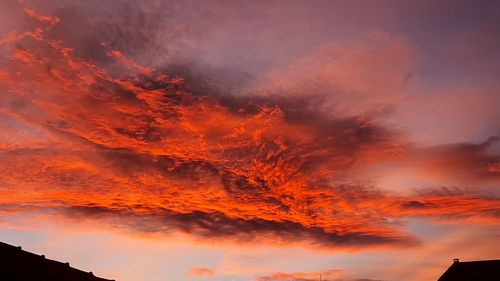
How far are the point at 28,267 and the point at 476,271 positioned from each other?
30.4 metres

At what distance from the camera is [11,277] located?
2536 cm

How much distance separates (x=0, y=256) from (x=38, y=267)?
3.63 meters

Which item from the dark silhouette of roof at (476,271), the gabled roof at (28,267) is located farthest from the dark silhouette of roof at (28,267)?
the dark silhouette of roof at (476,271)

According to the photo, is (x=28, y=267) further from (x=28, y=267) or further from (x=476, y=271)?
(x=476, y=271)

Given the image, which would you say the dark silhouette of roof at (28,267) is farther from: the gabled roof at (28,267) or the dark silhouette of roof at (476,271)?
the dark silhouette of roof at (476,271)

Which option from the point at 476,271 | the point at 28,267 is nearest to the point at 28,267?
the point at 28,267

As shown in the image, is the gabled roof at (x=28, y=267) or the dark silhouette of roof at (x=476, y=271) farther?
the dark silhouette of roof at (x=476, y=271)

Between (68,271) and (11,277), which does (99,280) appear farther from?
(11,277)

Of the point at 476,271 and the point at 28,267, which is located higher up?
the point at 476,271

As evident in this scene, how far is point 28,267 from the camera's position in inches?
1061

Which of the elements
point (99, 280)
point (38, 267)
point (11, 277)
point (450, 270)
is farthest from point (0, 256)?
point (450, 270)

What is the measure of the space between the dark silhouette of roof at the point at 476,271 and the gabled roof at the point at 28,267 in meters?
28.5

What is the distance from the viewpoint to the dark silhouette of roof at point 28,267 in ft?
82.6

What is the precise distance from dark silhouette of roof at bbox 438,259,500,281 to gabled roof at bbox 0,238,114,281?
Answer: 2853 centimetres
